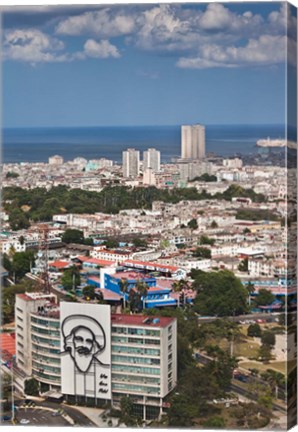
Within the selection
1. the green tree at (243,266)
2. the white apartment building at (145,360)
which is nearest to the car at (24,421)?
the white apartment building at (145,360)

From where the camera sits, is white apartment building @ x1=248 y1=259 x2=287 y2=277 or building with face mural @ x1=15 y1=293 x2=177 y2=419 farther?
building with face mural @ x1=15 y1=293 x2=177 y2=419

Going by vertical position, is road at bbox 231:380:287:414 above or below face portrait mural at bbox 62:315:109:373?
below

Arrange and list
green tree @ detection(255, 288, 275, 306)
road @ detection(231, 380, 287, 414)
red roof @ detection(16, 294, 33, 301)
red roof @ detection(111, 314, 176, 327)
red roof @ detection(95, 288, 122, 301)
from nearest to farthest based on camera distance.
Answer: road @ detection(231, 380, 287, 414)
green tree @ detection(255, 288, 275, 306)
red roof @ detection(111, 314, 176, 327)
red roof @ detection(95, 288, 122, 301)
red roof @ detection(16, 294, 33, 301)

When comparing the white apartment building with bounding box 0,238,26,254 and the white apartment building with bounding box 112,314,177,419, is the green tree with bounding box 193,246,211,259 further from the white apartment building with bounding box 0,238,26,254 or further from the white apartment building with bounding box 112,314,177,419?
the white apartment building with bounding box 0,238,26,254

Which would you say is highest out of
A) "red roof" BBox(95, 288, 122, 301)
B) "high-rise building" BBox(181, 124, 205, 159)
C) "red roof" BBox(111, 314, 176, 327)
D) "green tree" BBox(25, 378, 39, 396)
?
"high-rise building" BBox(181, 124, 205, 159)

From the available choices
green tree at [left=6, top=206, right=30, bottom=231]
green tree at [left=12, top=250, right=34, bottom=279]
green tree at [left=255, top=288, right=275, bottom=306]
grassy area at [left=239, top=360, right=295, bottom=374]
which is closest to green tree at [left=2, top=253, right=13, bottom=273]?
green tree at [left=12, top=250, right=34, bottom=279]

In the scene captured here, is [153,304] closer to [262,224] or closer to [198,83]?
[262,224]

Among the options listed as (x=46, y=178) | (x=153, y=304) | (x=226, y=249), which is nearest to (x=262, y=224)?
(x=226, y=249)
